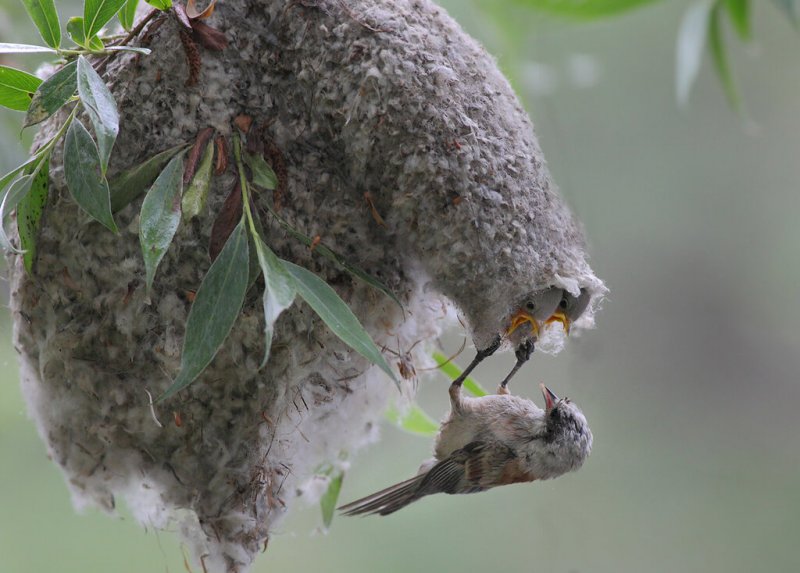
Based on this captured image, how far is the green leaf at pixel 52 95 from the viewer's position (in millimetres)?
1065

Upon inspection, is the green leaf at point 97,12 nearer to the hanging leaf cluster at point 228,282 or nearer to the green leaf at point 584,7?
the hanging leaf cluster at point 228,282

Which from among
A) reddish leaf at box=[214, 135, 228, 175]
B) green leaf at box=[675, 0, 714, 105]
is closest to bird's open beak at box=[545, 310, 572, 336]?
reddish leaf at box=[214, 135, 228, 175]

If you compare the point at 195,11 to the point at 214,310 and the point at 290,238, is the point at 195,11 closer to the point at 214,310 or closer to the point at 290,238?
the point at 290,238

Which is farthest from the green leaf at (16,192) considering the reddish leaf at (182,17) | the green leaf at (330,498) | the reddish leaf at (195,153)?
the green leaf at (330,498)

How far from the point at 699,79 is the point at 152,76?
3.64 m

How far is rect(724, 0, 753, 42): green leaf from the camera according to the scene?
76.6 inches

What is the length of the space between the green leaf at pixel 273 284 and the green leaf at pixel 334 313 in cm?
1

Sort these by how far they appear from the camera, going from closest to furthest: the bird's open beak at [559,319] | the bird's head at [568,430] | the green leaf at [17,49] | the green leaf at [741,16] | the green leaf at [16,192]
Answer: the green leaf at [17,49], the green leaf at [16,192], the bird's open beak at [559,319], the bird's head at [568,430], the green leaf at [741,16]

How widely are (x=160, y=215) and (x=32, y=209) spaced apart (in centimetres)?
25

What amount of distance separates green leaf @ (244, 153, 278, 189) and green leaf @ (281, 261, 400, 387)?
0.16 meters

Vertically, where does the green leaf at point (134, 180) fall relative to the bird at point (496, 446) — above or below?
above

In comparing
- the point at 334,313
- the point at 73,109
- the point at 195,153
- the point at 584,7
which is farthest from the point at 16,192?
the point at 584,7

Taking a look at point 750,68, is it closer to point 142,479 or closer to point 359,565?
point 359,565

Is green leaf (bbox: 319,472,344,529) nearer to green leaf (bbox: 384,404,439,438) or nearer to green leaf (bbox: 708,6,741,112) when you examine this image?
green leaf (bbox: 384,404,439,438)
